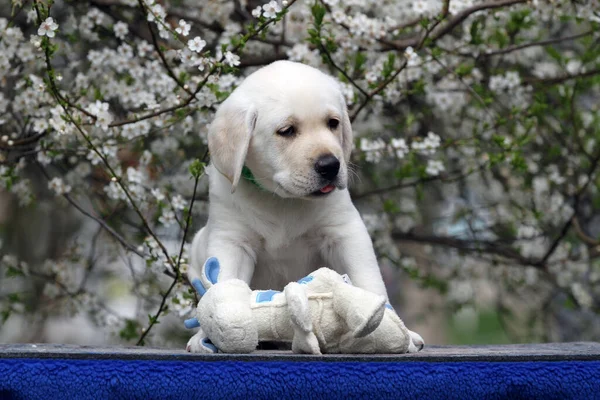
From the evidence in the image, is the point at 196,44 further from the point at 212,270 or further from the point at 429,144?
the point at 429,144

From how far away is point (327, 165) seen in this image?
2877 mm

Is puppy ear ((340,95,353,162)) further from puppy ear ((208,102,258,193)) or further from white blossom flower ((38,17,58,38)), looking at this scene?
white blossom flower ((38,17,58,38))

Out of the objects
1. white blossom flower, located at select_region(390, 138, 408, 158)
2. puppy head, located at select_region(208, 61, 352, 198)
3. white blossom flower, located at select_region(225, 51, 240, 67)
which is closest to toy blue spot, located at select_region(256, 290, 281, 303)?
puppy head, located at select_region(208, 61, 352, 198)

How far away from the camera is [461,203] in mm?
6375

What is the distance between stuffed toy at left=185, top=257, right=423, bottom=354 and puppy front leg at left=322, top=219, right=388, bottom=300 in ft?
1.67

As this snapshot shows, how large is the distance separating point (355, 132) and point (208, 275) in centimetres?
269

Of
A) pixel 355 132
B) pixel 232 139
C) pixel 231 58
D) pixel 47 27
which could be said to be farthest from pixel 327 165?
pixel 355 132

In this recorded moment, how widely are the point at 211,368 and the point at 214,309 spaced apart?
0.25m

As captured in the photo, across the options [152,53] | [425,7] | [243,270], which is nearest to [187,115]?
[152,53]

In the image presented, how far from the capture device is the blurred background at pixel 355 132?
382cm

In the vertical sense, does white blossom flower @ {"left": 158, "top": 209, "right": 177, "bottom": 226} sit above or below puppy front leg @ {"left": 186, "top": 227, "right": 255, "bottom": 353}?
above

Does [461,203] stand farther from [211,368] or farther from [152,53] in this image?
[211,368]

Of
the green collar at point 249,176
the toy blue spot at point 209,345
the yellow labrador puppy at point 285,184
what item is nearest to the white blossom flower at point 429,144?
the yellow labrador puppy at point 285,184

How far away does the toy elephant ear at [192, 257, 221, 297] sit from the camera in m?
2.72
